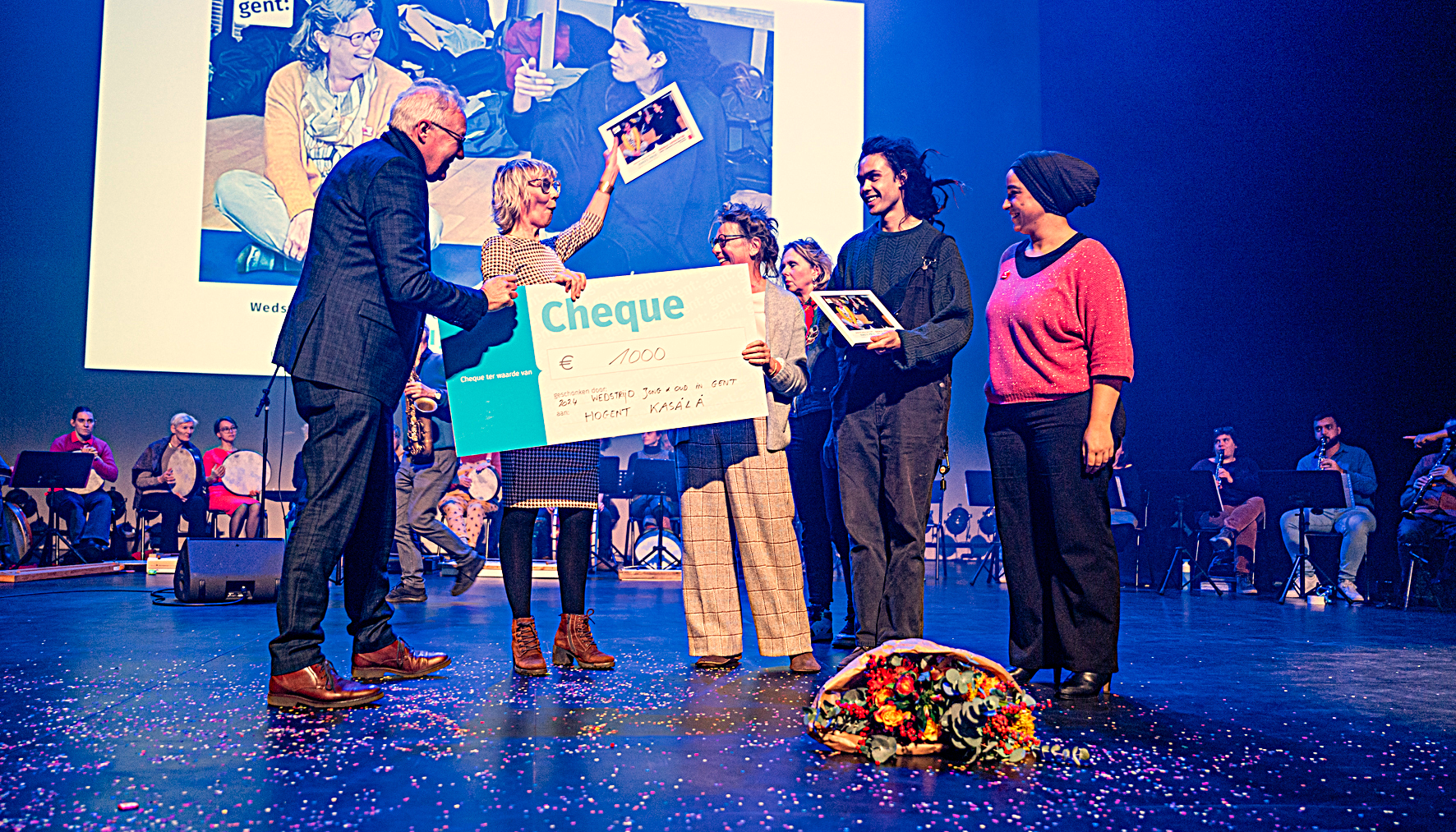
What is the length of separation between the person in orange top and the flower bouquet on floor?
22.2ft

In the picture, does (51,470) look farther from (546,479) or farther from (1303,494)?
(1303,494)

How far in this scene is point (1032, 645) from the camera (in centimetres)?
250

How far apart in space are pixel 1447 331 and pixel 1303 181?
4.97 feet

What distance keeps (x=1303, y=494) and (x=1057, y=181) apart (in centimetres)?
463

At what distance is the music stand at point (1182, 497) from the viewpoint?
7.08 m

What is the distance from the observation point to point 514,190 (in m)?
2.73

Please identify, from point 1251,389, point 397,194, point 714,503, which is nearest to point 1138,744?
point 714,503

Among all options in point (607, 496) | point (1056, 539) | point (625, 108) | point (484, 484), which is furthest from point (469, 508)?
point (1056, 539)

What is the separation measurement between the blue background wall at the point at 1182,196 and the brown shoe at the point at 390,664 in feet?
20.9

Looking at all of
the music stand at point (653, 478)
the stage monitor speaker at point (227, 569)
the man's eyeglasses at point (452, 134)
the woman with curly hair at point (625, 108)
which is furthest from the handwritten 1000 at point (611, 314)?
the woman with curly hair at point (625, 108)

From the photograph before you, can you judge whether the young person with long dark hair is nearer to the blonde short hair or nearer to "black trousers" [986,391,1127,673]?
"black trousers" [986,391,1127,673]

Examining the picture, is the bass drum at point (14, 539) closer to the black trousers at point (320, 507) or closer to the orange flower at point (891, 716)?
the black trousers at point (320, 507)

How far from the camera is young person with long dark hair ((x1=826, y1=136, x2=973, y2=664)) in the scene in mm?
2559

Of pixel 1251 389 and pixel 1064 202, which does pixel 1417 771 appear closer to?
pixel 1064 202
